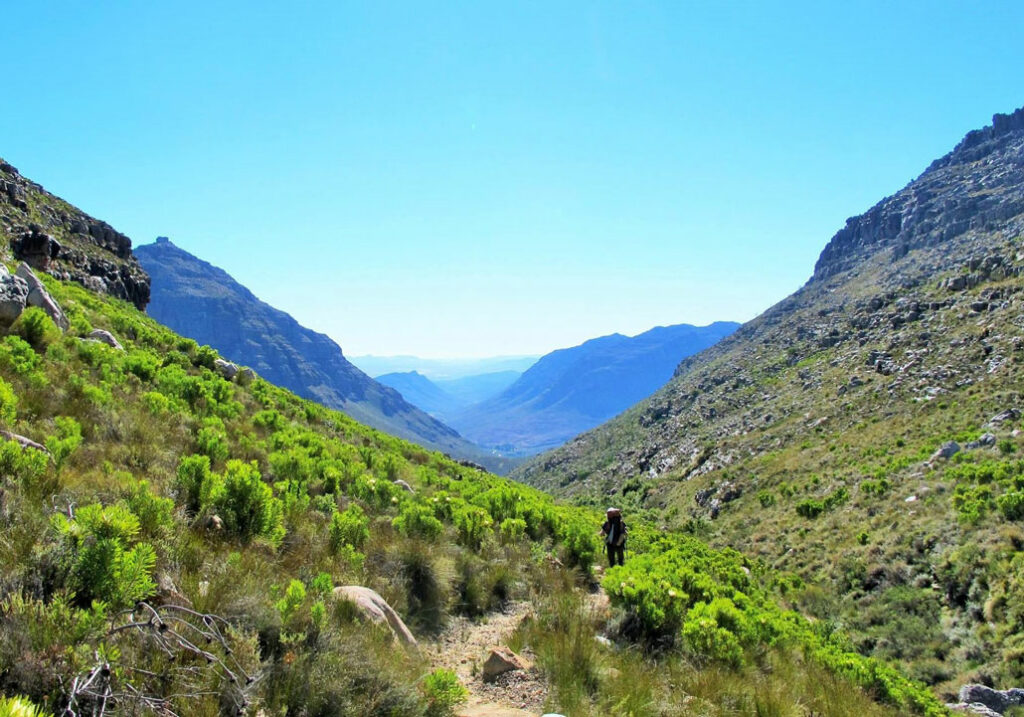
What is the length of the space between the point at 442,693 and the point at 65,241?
55.7 m

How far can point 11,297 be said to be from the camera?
10.0 m

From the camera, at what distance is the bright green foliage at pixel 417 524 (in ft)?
26.2

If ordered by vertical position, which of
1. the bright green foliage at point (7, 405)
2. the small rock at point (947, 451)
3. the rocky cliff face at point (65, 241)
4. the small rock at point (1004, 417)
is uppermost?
the rocky cliff face at point (65, 241)

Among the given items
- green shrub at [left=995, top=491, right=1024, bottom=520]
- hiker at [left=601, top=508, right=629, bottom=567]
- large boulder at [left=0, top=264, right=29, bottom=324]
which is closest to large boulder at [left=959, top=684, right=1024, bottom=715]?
hiker at [left=601, top=508, right=629, bottom=567]

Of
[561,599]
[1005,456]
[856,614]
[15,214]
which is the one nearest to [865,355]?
[1005,456]

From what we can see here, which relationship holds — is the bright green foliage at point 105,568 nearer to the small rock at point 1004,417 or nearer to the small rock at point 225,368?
the small rock at point 225,368

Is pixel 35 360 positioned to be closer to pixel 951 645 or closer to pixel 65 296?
pixel 65 296

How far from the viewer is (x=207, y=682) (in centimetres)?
316

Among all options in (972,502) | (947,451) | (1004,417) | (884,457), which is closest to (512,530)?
(972,502)

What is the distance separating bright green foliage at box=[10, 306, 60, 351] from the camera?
9.65 metres

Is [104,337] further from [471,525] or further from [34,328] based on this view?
[471,525]

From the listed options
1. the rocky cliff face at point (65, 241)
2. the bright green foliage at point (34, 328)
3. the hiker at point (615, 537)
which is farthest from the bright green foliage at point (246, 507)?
the rocky cliff face at point (65, 241)

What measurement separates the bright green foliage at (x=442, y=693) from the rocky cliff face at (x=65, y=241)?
100ft

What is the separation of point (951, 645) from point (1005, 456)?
14159 mm
